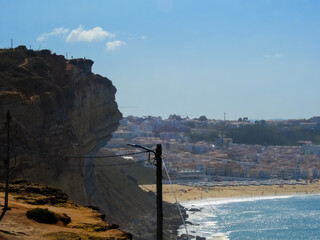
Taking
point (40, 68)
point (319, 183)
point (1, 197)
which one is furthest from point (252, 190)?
point (1, 197)

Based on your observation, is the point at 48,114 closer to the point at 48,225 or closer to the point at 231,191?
the point at 48,225

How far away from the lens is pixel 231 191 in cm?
8188

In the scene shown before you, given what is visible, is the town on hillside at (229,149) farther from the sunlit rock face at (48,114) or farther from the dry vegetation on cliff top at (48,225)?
the dry vegetation on cliff top at (48,225)

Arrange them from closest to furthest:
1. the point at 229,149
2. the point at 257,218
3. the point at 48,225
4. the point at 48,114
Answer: the point at 48,225 → the point at 48,114 → the point at 257,218 → the point at 229,149

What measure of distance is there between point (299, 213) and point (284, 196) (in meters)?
16.8

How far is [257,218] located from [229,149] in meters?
71.8

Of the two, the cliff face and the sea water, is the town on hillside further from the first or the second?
the cliff face

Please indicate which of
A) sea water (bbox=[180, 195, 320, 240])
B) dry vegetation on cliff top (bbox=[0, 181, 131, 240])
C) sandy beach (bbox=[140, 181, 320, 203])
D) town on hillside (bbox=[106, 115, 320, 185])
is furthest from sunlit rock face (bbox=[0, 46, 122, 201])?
town on hillside (bbox=[106, 115, 320, 185])

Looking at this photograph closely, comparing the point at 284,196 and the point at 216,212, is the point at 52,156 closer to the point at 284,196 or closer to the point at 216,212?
the point at 216,212

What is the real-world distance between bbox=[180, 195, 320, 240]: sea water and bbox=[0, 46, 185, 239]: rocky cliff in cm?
475

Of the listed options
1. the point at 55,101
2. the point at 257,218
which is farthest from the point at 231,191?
the point at 55,101

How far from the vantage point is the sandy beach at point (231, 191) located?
75.4m

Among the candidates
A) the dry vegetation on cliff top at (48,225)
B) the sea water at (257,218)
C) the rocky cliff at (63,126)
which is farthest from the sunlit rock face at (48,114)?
the sea water at (257,218)

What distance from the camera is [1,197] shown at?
59.8 feet
